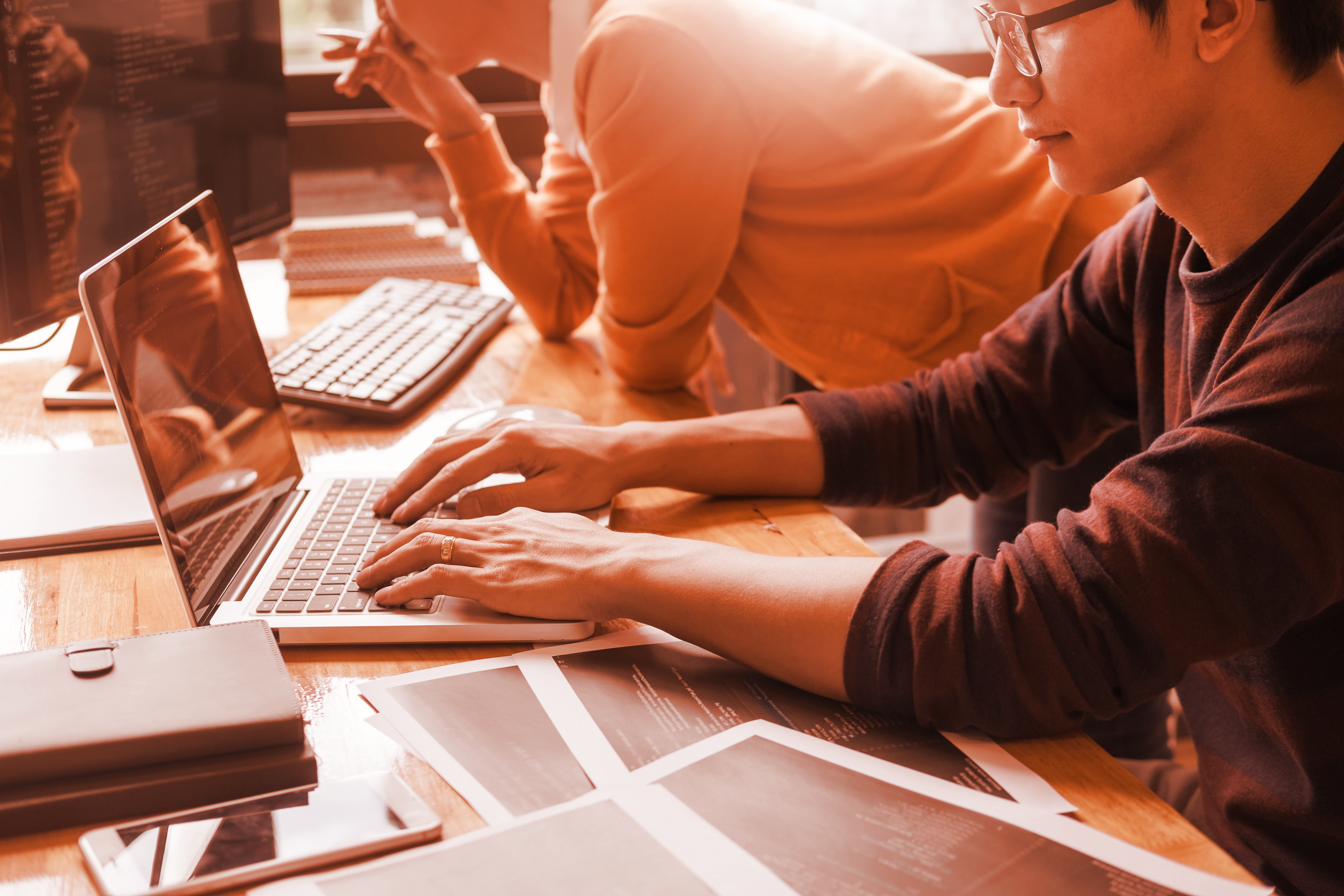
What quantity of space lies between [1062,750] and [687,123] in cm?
78

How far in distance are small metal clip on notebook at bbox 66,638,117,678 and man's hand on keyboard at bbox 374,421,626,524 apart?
29 cm

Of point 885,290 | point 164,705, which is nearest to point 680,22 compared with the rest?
point 885,290

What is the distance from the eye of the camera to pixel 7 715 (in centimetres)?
55

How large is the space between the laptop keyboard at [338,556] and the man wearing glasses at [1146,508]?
0.02 meters

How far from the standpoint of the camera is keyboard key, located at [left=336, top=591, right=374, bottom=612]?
0.74 m

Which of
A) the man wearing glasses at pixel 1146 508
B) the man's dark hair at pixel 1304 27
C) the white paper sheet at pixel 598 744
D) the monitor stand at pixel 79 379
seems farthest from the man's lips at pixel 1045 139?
the monitor stand at pixel 79 379

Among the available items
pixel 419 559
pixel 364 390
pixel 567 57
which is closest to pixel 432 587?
pixel 419 559

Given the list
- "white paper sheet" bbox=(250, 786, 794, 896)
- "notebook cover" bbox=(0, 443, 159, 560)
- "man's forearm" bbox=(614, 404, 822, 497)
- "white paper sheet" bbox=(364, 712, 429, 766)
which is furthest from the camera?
"man's forearm" bbox=(614, 404, 822, 497)

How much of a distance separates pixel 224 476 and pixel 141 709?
0.28m

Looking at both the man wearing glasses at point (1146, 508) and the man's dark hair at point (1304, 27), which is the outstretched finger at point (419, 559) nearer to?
the man wearing glasses at point (1146, 508)

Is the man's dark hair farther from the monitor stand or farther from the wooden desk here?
the monitor stand

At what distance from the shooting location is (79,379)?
120 cm

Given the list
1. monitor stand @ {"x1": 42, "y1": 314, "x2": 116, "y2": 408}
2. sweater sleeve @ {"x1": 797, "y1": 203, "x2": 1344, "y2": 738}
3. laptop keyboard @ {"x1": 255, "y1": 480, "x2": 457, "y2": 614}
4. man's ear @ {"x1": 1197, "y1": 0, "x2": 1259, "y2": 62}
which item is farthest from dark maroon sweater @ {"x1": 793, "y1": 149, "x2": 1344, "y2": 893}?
monitor stand @ {"x1": 42, "y1": 314, "x2": 116, "y2": 408}

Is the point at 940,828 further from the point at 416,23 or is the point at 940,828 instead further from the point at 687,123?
the point at 416,23
